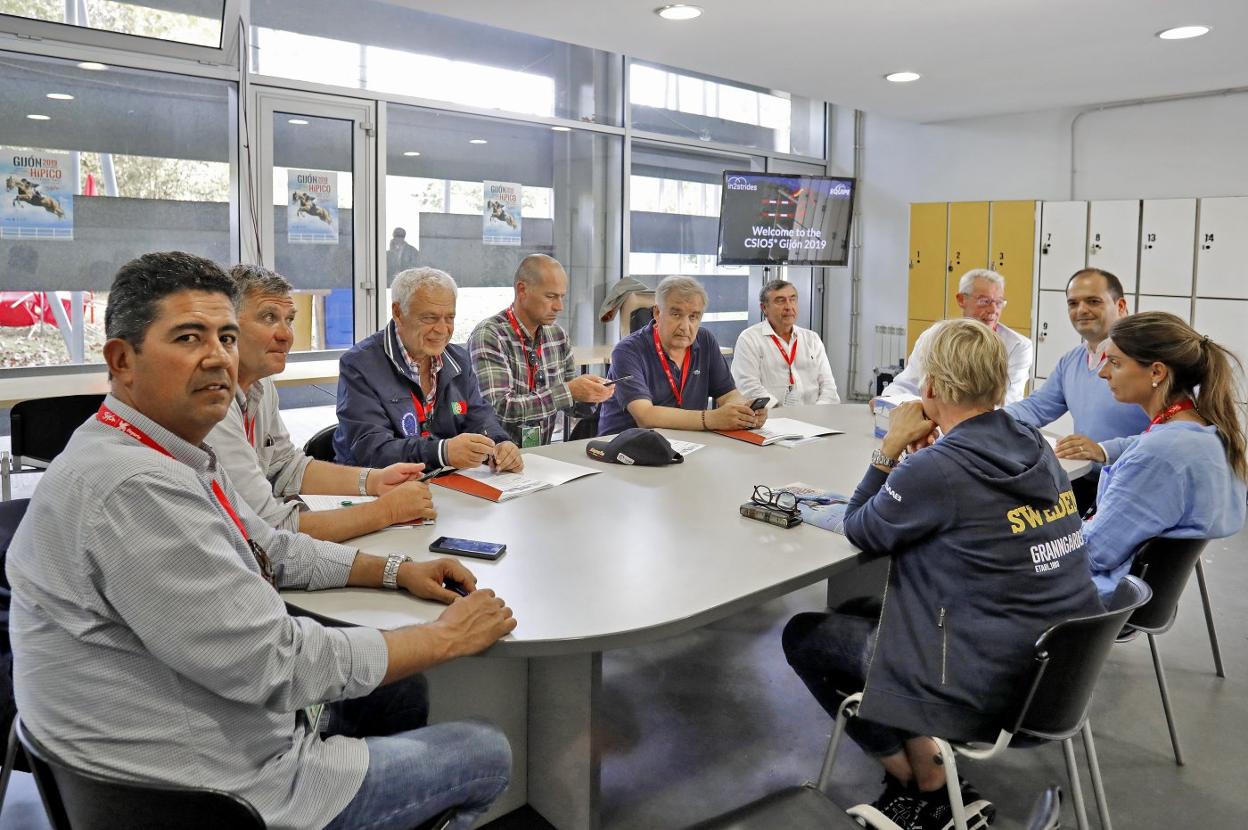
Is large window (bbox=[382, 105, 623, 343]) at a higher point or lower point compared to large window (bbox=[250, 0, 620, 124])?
lower

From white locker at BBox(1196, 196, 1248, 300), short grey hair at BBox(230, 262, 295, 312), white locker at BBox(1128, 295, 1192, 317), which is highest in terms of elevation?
white locker at BBox(1196, 196, 1248, 300)

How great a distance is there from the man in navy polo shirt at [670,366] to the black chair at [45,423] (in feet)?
6.89

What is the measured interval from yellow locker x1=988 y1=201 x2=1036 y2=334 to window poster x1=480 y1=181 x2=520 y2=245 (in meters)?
4.06

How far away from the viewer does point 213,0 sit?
512 centimetres

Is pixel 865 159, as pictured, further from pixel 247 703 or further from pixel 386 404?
pixel 247 703

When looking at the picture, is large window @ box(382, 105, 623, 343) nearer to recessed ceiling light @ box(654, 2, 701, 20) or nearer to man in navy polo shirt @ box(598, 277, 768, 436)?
recessed ceiling light @ box(654, 2, 701, 20)

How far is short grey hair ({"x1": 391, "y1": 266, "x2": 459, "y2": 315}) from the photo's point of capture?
3057 mm

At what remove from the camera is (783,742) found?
112 inches

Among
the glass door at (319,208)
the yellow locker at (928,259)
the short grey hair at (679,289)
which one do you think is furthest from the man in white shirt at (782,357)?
the yellow locker at (928,259)

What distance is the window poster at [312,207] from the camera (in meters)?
5.91

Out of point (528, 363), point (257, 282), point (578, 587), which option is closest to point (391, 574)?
point (578, 587)

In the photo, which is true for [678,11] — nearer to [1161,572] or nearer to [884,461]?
[884,461]

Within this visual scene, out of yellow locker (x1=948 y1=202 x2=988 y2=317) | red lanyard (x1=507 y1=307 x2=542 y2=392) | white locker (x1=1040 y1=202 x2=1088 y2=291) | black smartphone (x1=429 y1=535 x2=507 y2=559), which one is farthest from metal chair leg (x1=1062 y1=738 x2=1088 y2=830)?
yellow locker (x1=948 y1=202 x2=988 y2=317)

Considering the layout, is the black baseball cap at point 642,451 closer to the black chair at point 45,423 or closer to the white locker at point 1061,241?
the black chair at point 45,423
